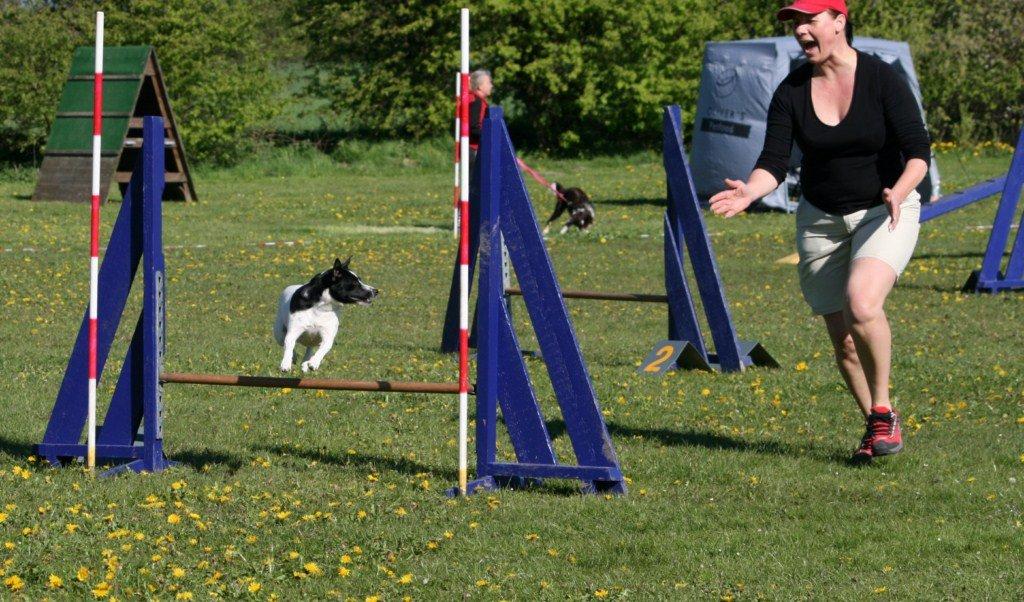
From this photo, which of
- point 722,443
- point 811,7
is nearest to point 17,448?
point 722,443

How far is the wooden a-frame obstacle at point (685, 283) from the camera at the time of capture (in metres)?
9.05

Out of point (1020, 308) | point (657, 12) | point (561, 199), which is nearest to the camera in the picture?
point (1020, 308)

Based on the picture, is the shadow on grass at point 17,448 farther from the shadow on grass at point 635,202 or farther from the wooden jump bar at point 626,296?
the shadow on grass at point 635,202

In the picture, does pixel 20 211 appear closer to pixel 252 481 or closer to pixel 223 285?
pixel 223 285

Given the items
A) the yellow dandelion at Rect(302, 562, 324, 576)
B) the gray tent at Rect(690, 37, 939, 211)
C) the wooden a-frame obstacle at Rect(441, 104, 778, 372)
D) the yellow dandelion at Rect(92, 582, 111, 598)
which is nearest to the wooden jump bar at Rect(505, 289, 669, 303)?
the wooden a-frame obstacle at Rect(441, 104, 778, 372)

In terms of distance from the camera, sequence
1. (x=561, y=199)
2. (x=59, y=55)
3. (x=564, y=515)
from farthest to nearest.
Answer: (x=59, y=55), (x=561, y=199), (x=564, y=515)

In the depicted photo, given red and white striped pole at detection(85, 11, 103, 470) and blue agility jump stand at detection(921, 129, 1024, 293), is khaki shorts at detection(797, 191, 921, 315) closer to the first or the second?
red and white striped pole at detection(85, 11, 103, 470)

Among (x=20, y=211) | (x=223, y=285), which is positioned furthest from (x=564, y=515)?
(x=20, y=211)

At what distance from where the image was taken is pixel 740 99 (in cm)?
2306

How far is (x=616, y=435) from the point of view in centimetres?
707

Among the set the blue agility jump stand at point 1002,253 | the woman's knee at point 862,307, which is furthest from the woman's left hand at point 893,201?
the blue agility jump stand at point 1002,253

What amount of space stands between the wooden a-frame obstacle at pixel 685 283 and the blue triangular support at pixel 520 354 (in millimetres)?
3169

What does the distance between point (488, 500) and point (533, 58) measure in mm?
36589

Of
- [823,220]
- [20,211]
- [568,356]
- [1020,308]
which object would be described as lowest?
[20,211]
